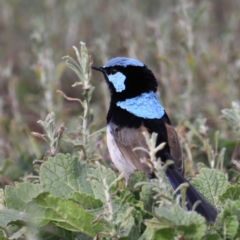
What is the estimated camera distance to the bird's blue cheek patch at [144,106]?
12.0 feet

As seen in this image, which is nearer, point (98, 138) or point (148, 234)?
point (148, 234)

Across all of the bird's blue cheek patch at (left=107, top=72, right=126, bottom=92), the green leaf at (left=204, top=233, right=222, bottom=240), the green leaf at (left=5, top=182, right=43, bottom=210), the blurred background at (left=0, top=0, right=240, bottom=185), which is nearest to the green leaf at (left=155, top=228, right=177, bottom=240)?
the green leaf at (left=204, top=233, right=222, bottom=240)

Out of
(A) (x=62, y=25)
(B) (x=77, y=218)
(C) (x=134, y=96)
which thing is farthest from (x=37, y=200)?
(A) (x=62, y=25)

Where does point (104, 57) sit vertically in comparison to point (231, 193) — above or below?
above

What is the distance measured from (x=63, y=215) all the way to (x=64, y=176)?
325 millimetres

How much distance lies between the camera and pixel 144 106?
3.69 meters

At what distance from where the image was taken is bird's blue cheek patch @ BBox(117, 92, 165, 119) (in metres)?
3.64

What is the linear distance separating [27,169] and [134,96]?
0.90 metres

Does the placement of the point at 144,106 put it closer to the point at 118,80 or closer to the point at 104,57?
the point at 118,80

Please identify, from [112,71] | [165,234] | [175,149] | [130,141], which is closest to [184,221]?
[165,234]

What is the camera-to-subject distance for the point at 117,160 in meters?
3.42

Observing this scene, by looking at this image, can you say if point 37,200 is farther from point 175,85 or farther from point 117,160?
point 175,85

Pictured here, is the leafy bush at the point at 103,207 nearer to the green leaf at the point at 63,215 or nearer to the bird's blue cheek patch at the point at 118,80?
the green leaf at the point at 63,215

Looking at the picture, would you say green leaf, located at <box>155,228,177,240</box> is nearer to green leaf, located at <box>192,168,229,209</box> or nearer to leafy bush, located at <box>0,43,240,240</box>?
leafy bush, located at <box>0,43,240,240</box>
